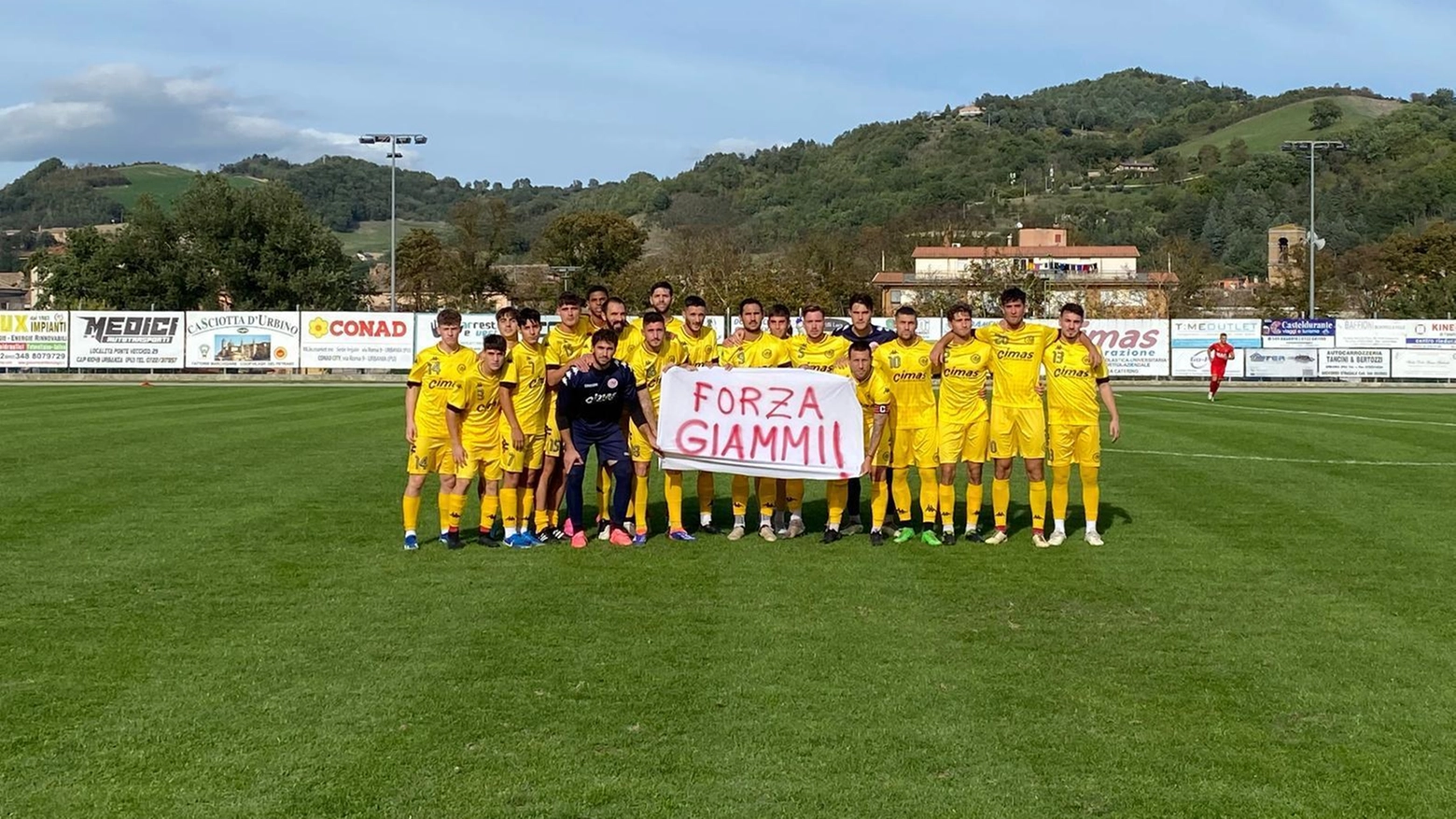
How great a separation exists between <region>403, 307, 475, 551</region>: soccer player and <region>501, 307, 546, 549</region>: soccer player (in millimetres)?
430

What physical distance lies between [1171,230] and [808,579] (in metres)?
155

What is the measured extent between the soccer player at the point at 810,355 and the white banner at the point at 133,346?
125ft

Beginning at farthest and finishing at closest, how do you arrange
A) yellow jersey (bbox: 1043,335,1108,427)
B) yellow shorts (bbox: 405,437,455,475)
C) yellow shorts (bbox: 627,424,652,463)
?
1. yellow shorts (bbox: 627,424,652,463)
2. yellow jersey (bbox: 1043,335,1108,427)
3. yellow shorts (bbox: 405,437,455,475)

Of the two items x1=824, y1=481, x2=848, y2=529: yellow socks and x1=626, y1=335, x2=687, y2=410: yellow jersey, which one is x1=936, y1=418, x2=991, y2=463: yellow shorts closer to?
x1=824, y1=481, x2=848, y2=529: yellow socks

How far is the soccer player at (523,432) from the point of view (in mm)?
10406

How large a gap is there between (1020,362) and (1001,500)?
1.17m

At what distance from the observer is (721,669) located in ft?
21.9

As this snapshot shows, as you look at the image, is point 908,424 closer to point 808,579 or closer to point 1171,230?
point 808,579

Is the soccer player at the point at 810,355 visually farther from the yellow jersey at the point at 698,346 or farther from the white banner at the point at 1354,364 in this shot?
the white banner at the point at 1354,364

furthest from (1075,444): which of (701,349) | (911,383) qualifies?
(701,349)

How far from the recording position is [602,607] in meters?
8.12

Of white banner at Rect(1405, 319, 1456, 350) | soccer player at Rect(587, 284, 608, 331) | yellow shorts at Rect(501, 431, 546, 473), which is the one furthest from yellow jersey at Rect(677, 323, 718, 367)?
white banner at Rect(1405, 319, 1456, 350)

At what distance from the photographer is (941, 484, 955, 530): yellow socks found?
10.9 m

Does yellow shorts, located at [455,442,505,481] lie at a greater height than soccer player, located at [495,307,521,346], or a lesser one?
lesser
